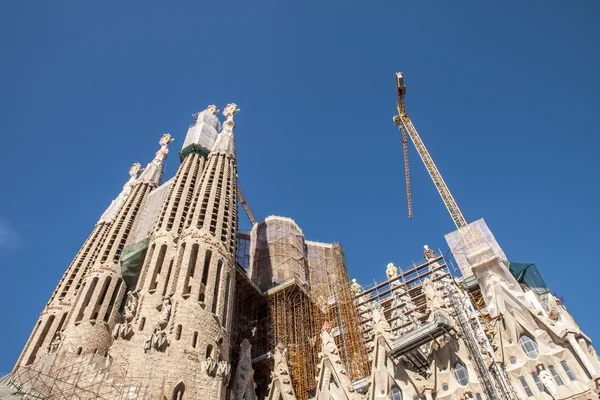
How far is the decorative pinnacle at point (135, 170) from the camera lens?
58719 mm

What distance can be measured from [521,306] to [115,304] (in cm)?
2569

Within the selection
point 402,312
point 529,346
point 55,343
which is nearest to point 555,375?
point 529,346

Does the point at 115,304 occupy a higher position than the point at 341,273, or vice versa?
the point at 341,273

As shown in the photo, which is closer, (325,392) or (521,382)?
(521,382)

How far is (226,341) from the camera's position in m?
28.4

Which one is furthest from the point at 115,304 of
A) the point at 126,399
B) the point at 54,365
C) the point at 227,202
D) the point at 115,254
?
the point at 126,399

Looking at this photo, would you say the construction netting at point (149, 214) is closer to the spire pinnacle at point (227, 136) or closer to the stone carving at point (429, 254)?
the spire pinnacle at point (227, 136)

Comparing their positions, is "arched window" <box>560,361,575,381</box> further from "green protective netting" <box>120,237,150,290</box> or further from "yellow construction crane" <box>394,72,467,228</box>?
"green protective netting" <box>120,237,150,290</box>

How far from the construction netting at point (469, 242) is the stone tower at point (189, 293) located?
15569mm

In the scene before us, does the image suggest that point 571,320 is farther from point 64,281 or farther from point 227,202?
point 64,281

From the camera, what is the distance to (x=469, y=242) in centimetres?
3725

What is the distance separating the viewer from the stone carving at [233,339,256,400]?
95.7 ft

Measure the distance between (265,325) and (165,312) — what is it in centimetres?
1192

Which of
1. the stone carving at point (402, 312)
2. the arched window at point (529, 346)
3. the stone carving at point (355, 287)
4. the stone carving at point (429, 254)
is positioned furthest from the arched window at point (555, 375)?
the stone carving at point (355, 287)
